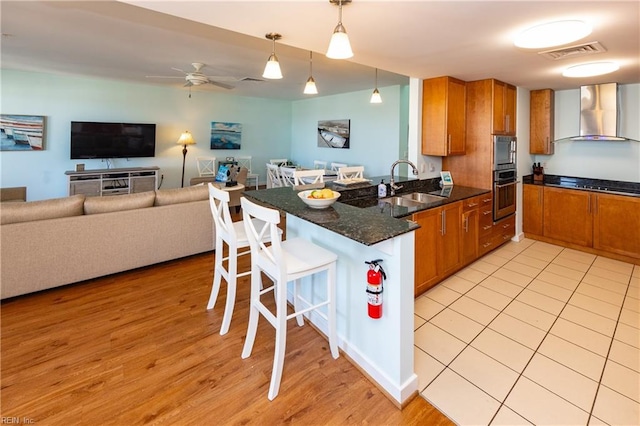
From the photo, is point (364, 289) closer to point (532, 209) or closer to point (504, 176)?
A: point (504, 176)

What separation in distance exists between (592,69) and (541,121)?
152cm

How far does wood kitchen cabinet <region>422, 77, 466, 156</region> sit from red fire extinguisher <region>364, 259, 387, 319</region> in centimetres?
236

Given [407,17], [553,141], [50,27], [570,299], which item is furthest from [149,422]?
[553,141]

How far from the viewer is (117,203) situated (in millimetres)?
3227

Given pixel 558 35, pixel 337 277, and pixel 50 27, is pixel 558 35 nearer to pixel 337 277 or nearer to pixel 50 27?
pixel 337 277

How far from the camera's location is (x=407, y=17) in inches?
74.7

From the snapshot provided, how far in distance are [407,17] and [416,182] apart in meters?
1.96

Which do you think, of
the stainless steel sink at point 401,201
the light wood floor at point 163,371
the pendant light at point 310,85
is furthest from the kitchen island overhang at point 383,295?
the pendant light at point 310,85

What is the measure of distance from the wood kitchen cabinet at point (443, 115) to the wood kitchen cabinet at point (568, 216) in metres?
1.54

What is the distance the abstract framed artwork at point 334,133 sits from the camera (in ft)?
24.0

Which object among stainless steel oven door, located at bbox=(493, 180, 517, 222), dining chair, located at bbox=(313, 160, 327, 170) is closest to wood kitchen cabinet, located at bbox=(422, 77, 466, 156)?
stainless steel oven door, located at bbox=(493, 180, 517, 222)

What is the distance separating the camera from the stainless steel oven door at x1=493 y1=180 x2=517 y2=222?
3811 mm

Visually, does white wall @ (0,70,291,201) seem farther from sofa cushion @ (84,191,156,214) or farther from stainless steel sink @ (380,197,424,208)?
stainless steel sink @ (380,197,424,208)

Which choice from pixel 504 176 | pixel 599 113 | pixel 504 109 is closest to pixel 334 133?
pixel 504 109
